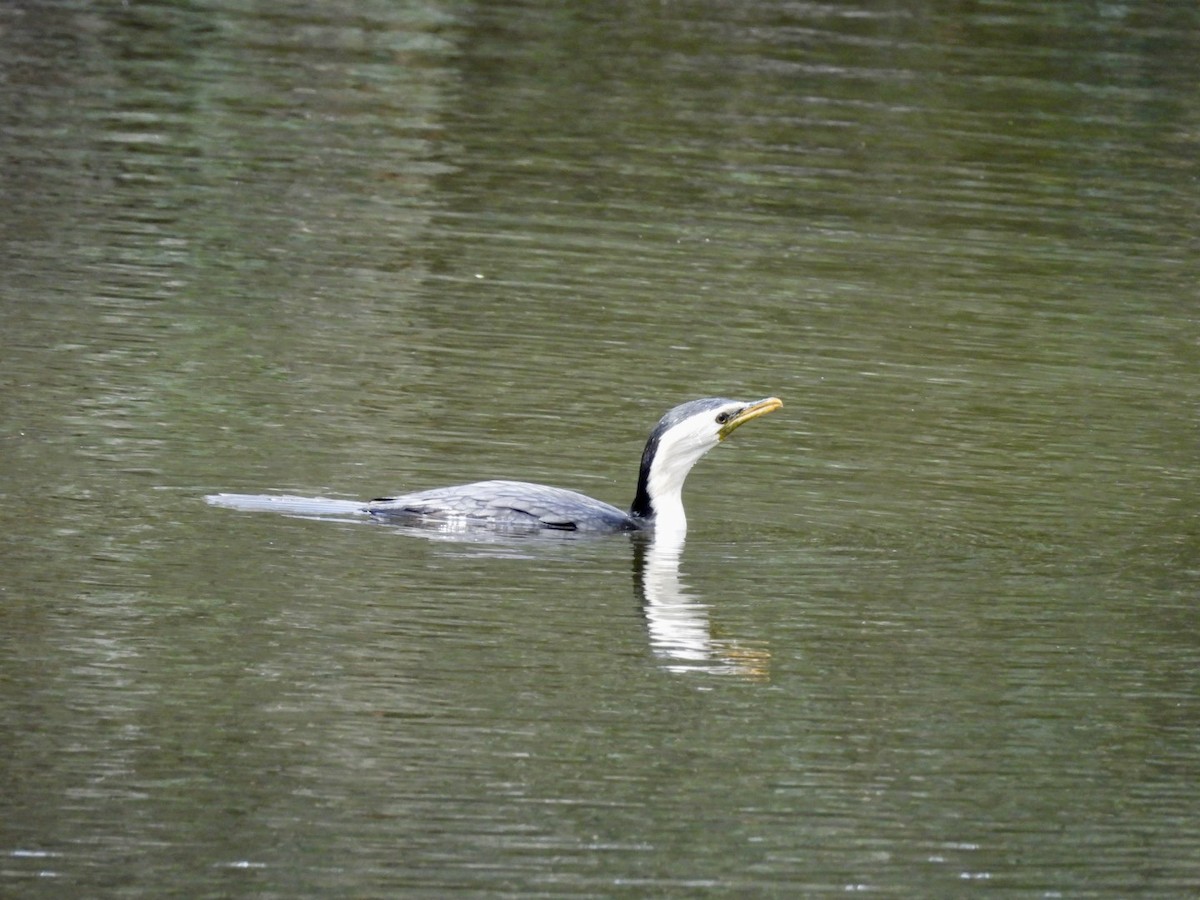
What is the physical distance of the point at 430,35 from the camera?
2653 centimetres

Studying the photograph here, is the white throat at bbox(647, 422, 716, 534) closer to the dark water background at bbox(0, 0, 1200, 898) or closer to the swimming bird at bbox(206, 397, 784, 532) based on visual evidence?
the swimming bird at bbox(206, 397, 784, 532)

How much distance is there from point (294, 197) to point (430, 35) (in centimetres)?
873

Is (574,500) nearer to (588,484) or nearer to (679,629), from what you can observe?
(588,484)

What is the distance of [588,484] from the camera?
37.5 ft

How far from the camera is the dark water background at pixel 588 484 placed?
7.15m

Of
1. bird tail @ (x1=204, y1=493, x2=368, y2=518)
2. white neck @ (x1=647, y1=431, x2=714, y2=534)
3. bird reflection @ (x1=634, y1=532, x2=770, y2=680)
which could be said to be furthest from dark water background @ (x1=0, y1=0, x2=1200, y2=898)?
white neck @ (x1=647, y1=431, x2=714, y2=534)

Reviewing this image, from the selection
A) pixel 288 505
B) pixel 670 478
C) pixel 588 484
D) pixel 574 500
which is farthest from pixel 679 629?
pixel 588 484

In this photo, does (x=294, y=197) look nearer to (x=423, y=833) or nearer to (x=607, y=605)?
(x=607, y=605)

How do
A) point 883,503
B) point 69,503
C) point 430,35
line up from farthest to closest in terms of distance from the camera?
point 430,35 → point 883,503 → point 69,503

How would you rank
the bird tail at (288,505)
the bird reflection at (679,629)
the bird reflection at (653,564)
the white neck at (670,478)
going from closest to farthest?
1. the bird reflection at (679,629)
2. the bird reflection at (653,564)
3. the bird tail at (288,505)
4. the white neck at (670,478)

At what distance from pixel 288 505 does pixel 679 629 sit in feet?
6.88

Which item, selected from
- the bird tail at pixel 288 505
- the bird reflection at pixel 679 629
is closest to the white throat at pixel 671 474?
the bird reflection at pixel 679 629

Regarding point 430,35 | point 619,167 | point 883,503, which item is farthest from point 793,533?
point 430,35

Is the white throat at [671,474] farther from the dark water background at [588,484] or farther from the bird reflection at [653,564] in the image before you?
the dark water background at [588,484]
